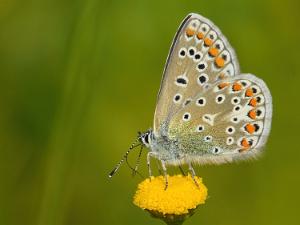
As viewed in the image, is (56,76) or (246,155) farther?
(56,76)

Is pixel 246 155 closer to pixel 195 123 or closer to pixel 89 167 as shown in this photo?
pixel 195 123

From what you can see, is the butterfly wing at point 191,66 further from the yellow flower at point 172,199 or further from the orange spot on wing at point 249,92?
the yellow flower at point 172,199

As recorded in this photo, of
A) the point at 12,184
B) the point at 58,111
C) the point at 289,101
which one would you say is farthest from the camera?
the point at 289,101

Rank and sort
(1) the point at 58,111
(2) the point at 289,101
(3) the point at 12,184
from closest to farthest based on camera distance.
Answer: (1) the point at 58,111, (3) the point at 12,184, (2) the point at 289,101

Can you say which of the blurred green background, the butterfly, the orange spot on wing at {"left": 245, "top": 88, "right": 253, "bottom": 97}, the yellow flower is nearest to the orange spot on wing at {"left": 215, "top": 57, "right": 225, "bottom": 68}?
the butterfly

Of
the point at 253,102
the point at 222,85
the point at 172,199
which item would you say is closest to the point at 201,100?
→ the point at 222,85

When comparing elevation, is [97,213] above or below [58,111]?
below

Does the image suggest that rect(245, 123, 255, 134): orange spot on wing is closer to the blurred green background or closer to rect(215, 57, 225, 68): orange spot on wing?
rect(215, 57, 225, 68): orange spot on wing

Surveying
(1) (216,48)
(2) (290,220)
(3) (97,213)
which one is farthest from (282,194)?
(1) (216,48)
